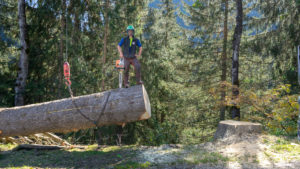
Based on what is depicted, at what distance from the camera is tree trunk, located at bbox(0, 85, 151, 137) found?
5.50 meters

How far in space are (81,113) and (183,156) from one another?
260cm

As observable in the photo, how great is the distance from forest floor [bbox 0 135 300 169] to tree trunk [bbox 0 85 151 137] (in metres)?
0.71

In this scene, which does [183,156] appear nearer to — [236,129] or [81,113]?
[236,129]

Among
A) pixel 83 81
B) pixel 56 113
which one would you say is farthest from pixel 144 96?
pixel 83 81

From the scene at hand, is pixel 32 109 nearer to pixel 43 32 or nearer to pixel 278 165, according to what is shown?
pixel 278 165

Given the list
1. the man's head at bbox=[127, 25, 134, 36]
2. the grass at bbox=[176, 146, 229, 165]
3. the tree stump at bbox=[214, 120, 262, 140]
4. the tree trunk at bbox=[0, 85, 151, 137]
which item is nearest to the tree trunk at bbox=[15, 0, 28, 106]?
the tree trunk at bbox=[0, 85, 151, 137]

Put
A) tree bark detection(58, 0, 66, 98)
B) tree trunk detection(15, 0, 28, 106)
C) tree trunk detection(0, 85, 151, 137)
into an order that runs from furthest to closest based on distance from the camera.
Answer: tree bark detection(58, 0, 66, 98), tree trunk detection(15, 0, 28, 106), tree trunk detection(0, 85, 151, 137)

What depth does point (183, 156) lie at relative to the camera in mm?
5105

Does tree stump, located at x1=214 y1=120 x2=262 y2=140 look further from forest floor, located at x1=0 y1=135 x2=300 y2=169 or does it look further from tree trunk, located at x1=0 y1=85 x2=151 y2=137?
tree trunk, located at x1=0 y1=85 x2=151 y2=137

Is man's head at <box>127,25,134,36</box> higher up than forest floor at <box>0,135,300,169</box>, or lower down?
higher up

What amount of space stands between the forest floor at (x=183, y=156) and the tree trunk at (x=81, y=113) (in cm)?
71

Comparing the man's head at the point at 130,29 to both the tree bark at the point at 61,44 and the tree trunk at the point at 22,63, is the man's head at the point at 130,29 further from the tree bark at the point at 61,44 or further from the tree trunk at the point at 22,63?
the tree trunk at the point at 22,63

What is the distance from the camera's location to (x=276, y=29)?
1167 cm

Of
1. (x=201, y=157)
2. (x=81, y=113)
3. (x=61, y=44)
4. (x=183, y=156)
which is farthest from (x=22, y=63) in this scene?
(x=201, y=157)
